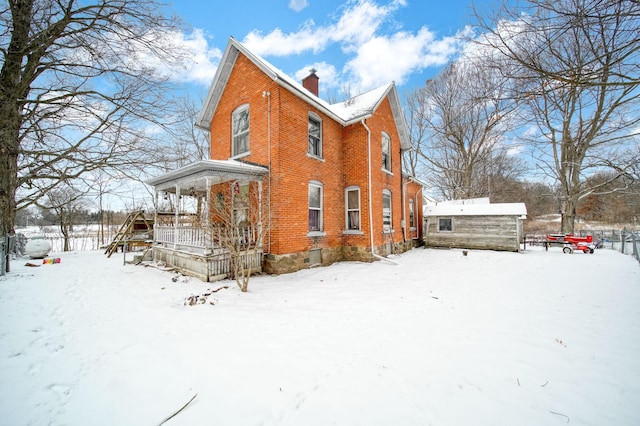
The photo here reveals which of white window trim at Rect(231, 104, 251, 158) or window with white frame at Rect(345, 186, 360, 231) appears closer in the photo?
white window trim at Rect(231, 104, 251, 158)

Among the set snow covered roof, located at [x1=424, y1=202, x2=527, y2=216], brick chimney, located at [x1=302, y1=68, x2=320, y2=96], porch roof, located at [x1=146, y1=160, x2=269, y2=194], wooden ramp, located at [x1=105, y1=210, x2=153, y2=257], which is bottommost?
wooden ramp, located at [x1=105, y1=210, x2=153, y2=257]

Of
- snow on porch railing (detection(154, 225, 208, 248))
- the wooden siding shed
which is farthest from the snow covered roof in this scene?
snow on porch railing (detection(154, 225, 208, 248))

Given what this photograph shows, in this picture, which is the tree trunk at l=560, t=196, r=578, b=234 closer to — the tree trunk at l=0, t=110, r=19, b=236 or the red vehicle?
the red vehicle

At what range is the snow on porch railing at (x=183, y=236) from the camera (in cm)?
734

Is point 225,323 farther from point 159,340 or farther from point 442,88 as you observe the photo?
point 442,88

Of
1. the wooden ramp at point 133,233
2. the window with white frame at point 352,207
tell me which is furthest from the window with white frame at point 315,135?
the wooden ramp at point 133,233

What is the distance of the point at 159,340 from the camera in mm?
3562

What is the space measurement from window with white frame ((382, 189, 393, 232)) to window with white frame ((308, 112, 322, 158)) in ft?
13.4

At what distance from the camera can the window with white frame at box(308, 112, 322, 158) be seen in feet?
32.3

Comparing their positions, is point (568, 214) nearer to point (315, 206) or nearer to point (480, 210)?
point (480, 210)

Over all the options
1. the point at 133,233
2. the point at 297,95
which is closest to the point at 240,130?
the point at 297,95

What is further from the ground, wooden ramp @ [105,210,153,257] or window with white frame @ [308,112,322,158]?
window with white frame @ [308,112,322,158]

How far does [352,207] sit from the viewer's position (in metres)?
10.9

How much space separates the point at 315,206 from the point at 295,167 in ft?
5.99
